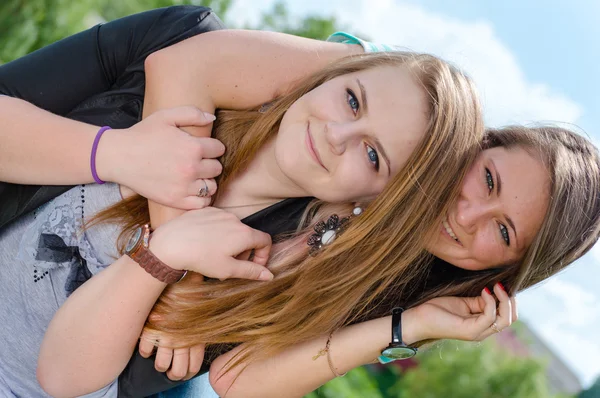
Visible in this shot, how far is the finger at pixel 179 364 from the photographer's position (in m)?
2.64

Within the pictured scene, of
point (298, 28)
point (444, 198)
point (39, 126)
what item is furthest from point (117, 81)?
point (298, 28)

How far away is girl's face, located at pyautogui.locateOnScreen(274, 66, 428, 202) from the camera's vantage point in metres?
2.52

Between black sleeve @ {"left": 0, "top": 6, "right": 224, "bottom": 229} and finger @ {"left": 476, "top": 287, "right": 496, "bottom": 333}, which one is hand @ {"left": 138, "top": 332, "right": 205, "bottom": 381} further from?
finger @ {"left": 476, "top": 287, "right": 496, "bottom": 333}

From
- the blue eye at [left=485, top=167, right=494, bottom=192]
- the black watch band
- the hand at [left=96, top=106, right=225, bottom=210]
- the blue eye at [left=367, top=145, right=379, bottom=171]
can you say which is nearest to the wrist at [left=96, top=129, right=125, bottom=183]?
the hand at [left=96, top=106, right=225, bottom=210]

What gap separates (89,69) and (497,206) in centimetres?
164

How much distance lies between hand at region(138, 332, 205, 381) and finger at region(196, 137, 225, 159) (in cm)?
69

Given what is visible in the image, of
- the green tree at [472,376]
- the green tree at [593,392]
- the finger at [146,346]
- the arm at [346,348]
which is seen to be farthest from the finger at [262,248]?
the green tree at [593,392]

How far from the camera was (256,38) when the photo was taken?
2.72m

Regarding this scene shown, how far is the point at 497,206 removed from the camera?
2658 mm

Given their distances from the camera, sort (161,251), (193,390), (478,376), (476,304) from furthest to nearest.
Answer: (478,376) < (193,390) < (476,304) < (161,251)

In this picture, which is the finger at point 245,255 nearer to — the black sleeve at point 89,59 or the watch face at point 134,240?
the watch face at point 134,240

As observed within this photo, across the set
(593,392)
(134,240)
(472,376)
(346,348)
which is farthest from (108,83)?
(593,392)

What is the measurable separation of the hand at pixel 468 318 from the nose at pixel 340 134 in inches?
30.6

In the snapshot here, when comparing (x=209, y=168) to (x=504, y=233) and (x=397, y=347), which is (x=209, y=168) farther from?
(x=504, y=233)
